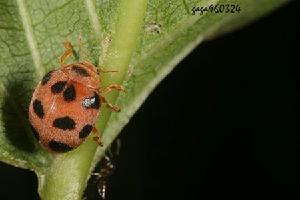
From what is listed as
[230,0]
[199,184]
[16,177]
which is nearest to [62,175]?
[230,0]

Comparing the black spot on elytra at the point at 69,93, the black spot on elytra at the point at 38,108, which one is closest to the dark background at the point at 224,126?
the black spot on elytra at the point at 69,93

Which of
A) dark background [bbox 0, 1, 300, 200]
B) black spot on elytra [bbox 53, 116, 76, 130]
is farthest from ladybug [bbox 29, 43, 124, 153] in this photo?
dark background [bbox 0, 1, 300, 200]

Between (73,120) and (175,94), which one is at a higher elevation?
(175,94)

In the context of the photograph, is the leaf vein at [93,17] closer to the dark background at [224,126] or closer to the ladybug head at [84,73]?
the ladybug head at [84,73]

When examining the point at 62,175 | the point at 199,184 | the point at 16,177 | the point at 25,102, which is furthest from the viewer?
the point at 199,184

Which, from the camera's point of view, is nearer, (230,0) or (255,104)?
(230,0)

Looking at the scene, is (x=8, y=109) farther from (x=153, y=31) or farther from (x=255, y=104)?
A: (x=255, y=104)

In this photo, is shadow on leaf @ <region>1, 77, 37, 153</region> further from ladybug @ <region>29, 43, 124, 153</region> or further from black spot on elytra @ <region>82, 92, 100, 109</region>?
black spot on elytra @ <region>82, 92, 100, 109</region>
